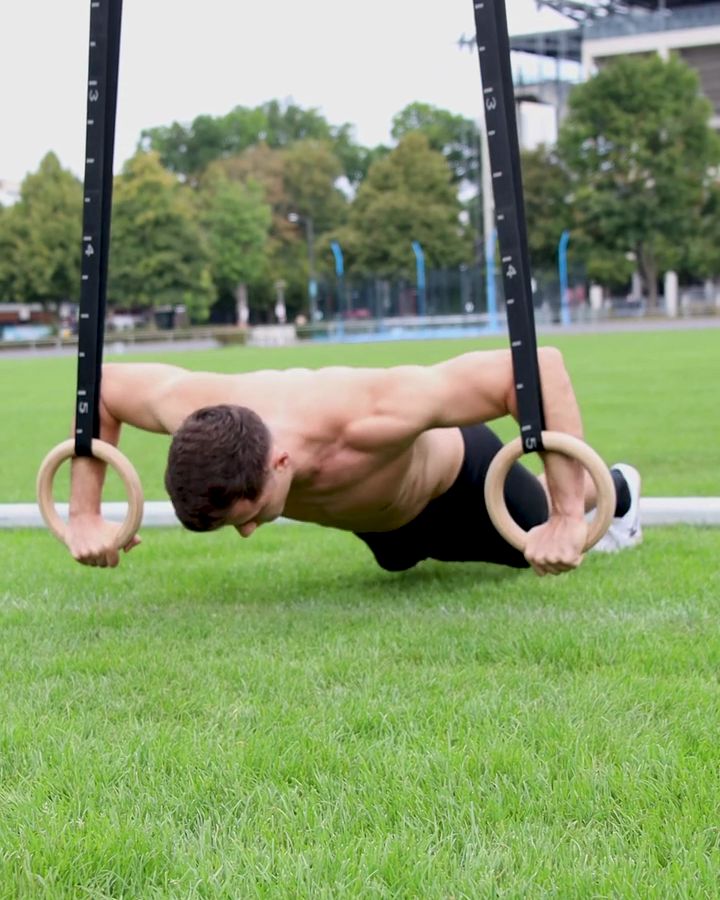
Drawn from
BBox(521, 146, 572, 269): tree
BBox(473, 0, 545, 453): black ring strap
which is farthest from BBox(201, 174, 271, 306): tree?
BBox(473, 0, 545, 453): black ring strap

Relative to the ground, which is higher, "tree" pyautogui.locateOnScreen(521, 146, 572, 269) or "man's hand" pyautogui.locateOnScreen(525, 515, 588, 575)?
"tree" pyautogui.locateOnScreen(521, 146, 572, 269)

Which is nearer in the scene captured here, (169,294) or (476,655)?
(476,655)

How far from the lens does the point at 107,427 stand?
16.1 ft

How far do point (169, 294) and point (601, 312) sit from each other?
19.6 metres

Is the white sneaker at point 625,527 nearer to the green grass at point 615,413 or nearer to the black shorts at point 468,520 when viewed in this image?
the black shorts at point 468,520

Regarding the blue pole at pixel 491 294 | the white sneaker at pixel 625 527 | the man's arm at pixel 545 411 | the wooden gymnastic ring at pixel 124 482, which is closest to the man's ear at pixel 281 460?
the man's arm at pixel 545 411

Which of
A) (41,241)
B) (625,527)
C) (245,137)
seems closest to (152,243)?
(41,241)

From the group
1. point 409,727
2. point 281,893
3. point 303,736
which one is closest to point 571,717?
point 409,727

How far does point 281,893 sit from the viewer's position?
250 centimetres

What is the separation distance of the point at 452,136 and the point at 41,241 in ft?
90.7

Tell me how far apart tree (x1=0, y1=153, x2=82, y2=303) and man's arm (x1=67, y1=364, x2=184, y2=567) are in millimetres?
52733

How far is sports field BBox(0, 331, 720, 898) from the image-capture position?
262 centimetres

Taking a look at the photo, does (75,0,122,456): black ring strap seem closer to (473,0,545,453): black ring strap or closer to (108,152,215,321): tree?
(473,0,545,453): black ring strap

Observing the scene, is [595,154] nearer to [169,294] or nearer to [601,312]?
[601,312]
